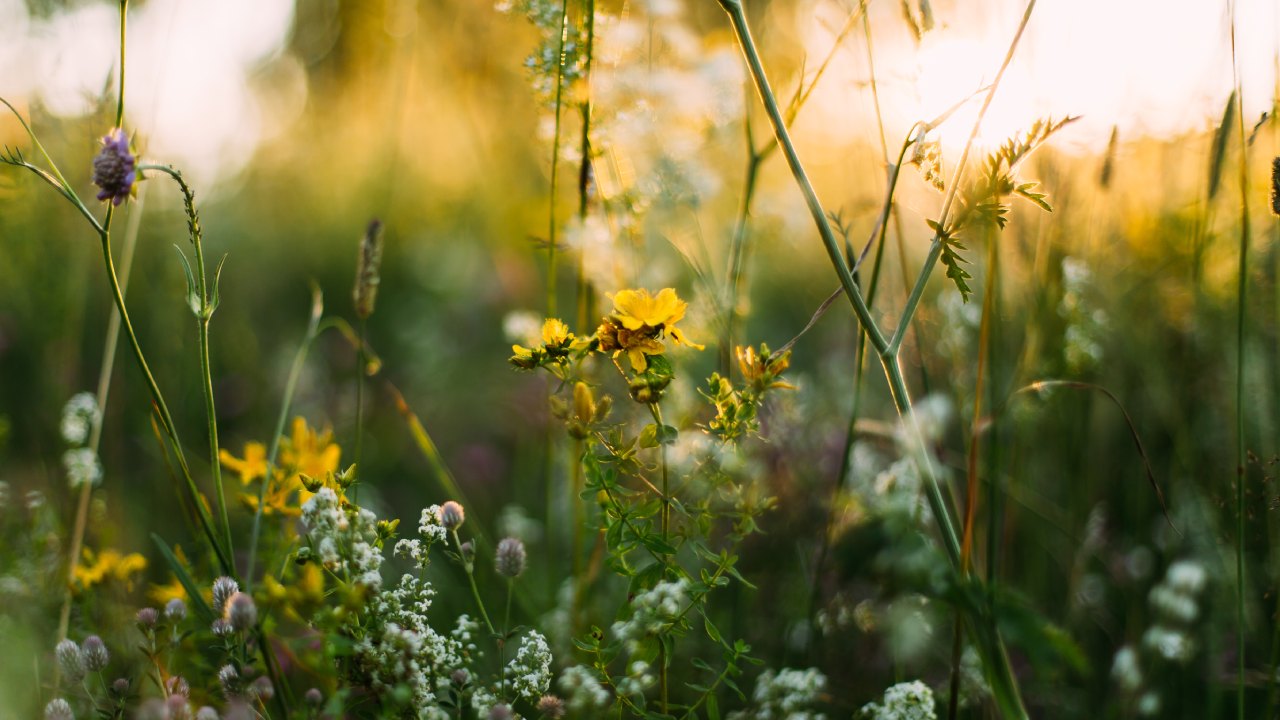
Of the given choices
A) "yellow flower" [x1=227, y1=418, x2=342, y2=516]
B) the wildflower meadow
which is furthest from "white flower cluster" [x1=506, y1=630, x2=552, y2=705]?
"yellow flower" [x1=227, y1=418, x2=342, y2=516]

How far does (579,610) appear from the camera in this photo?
4.54ft

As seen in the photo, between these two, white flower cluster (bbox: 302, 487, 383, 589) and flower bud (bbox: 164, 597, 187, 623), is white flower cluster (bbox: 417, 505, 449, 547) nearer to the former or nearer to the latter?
white flower cluster (bbox: 302, 487, 383, 589)

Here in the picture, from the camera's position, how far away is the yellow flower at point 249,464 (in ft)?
4.00

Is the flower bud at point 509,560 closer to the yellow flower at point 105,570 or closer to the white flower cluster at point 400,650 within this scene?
the white flower cluster at point 400,650

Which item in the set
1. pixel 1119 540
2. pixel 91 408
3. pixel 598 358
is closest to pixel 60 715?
pixel 91 408

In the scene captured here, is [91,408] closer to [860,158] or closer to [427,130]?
[860,158]

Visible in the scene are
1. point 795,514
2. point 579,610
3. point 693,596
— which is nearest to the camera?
point 693,596

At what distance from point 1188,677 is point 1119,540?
13.3 inches

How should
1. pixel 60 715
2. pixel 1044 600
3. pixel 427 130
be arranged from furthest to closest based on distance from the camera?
pixel 427 130 → pixel 1044 600 → pixel 60 715

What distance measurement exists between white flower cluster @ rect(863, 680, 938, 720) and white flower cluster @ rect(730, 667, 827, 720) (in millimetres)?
76

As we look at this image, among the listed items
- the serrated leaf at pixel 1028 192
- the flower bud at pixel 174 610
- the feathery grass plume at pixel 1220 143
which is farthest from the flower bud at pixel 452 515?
the feathery grass plume at pixel 1220 143

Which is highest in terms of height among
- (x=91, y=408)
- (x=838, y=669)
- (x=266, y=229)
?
(x=266, y=229)

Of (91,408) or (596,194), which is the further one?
(91,408)

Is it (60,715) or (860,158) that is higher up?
(860,158)
